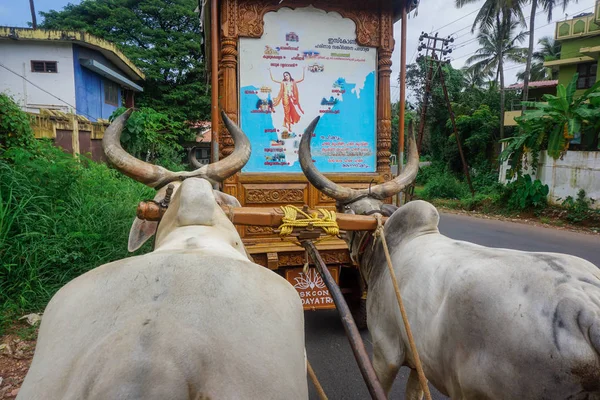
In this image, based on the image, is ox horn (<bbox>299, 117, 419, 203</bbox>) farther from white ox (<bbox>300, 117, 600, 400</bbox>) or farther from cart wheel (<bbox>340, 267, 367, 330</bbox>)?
cart wheel (<bbox>340, 267, 367, 330</bbox>)

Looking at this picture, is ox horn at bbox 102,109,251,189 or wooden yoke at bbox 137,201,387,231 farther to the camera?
ox horn at bbox 102,109,251,189

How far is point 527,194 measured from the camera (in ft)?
A: 39.5

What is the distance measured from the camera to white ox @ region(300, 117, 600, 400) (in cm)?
148

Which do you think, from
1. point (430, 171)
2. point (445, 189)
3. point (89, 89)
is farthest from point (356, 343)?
point (430, 171)

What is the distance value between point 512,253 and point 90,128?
359 inches

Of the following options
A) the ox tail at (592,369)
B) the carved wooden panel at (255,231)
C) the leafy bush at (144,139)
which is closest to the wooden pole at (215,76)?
the carved wooden panel at (255,231)

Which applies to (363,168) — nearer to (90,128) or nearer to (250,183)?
(250,183)

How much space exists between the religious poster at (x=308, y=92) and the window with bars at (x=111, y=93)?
14.7m

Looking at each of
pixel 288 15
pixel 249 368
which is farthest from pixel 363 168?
pixel 249 368

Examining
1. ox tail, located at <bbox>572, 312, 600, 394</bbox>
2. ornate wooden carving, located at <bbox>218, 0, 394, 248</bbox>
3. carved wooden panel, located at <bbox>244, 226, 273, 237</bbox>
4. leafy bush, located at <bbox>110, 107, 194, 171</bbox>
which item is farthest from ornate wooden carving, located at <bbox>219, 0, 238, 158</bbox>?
leafy bush, located at <bbox>110, 107, 194, 171</bbox>

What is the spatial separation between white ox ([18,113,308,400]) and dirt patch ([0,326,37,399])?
2.37 meters

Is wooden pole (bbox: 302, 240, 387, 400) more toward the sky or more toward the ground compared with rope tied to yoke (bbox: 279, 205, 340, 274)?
more toward the ground

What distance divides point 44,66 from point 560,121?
15.9m

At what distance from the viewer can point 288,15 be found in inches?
165
